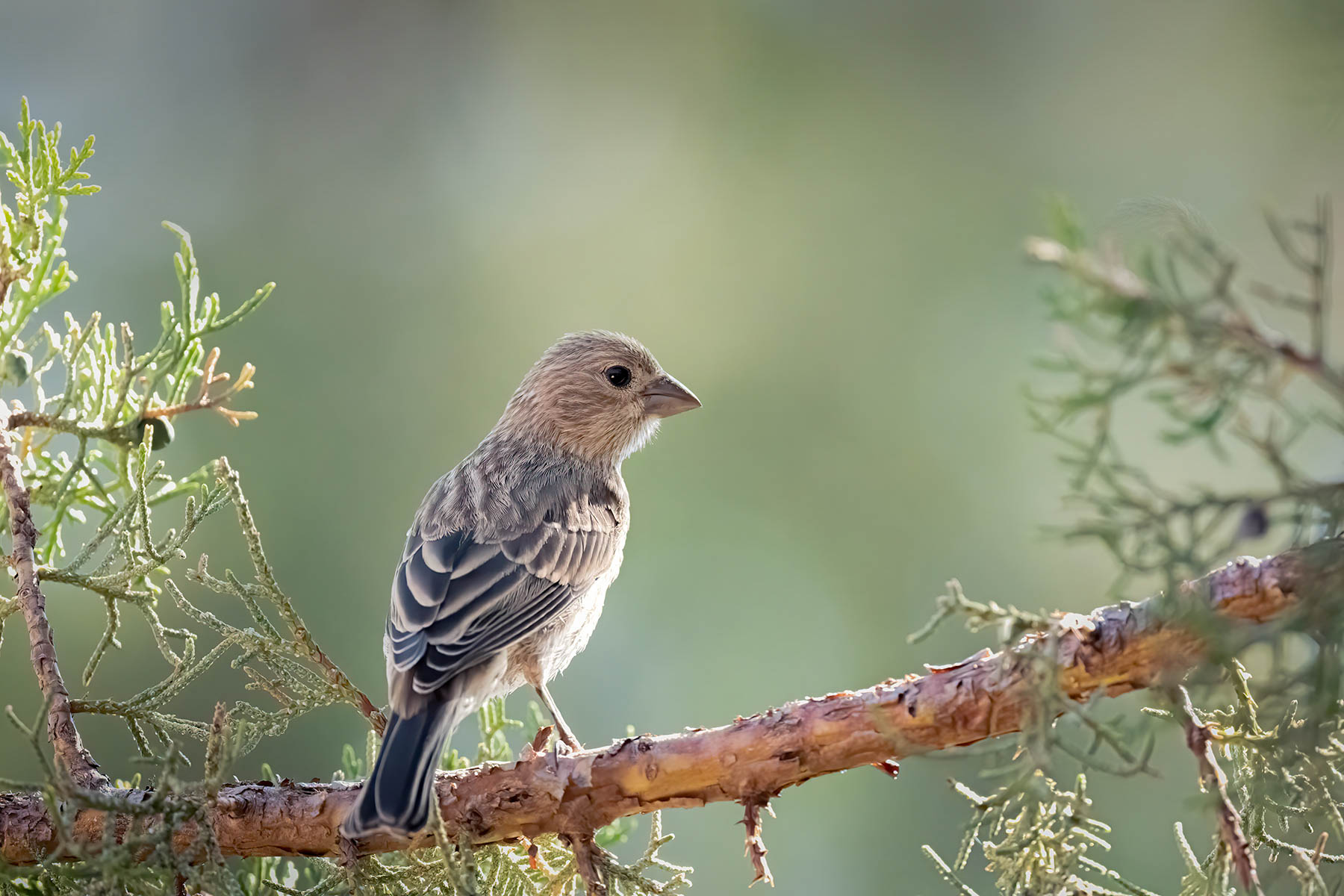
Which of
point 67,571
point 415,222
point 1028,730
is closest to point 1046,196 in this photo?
point 1028,730

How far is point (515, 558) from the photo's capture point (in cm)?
390

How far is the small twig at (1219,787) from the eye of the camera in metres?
2.04

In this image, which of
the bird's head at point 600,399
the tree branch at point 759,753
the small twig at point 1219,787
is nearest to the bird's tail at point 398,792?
the tree branch at point 759,753

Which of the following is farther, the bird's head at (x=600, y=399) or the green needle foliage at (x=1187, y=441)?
the bird's head at (x=600, y=399)

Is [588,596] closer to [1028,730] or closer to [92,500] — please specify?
[92,500]

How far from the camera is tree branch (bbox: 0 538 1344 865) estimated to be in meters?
2.08

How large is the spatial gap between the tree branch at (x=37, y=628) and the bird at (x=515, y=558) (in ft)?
2.10

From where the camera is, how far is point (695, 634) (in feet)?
27.4

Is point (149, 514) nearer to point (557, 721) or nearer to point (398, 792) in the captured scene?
point (398, 792)

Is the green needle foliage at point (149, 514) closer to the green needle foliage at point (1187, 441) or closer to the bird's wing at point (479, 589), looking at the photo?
the bird's wing at point (479, 589)

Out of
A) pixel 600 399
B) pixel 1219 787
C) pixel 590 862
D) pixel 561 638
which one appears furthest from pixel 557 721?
pixel 1219 787

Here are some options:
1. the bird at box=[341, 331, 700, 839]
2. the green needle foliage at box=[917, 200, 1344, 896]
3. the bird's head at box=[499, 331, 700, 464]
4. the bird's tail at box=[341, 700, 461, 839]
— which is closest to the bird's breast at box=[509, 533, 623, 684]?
the bird at box=[341, 331, 700, 839]

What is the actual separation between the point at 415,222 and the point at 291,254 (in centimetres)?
113

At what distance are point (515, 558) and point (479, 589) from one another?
26 cm
